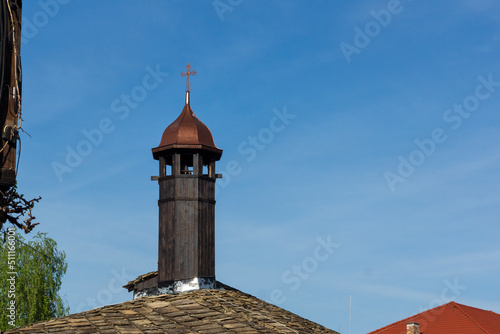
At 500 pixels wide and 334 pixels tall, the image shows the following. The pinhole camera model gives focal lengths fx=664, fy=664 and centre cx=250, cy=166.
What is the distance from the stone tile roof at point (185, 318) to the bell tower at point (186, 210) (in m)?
1.01

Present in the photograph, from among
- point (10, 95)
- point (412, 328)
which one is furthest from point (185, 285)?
point (10, 95)

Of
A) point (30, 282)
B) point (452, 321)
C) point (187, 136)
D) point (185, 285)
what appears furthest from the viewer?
point (30, 282)

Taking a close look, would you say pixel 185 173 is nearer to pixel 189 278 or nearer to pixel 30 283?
pixel 189 278

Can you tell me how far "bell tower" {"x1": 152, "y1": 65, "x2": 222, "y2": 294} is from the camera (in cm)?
2492

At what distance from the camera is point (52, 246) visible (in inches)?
1350

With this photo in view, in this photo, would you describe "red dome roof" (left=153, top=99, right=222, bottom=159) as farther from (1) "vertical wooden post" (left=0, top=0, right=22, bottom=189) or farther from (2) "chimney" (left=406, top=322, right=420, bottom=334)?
(1) "vertical wooden post" (left=0, top=0, right=22, bottom=189)

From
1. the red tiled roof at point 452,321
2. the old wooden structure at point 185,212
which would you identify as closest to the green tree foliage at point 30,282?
the old wooden structure at point 185,212

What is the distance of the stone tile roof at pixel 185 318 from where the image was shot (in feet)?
66.0

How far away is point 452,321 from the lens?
84.3 feet

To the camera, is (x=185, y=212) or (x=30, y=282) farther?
(x=30, y=282)

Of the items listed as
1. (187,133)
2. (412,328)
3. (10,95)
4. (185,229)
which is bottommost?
(412,328)

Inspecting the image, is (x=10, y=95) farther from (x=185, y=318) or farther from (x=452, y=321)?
(x=452, y=321)

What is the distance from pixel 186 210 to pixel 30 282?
39.1 ft

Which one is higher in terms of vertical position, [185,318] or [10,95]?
[10,95]
